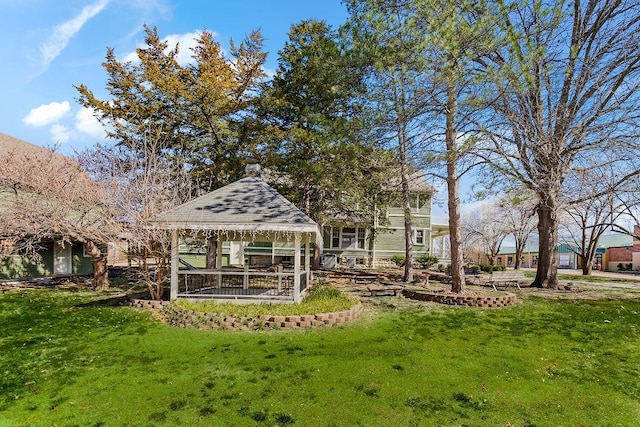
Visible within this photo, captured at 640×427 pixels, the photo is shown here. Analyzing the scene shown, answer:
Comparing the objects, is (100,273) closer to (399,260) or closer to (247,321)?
(247,321)

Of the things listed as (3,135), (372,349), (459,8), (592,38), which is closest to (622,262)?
(592,38)

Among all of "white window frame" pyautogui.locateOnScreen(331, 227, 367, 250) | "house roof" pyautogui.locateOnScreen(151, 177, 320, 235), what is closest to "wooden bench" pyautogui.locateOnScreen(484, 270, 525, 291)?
"house roof" pyautogui.locateOnScreen(151, 177, 320, 235)

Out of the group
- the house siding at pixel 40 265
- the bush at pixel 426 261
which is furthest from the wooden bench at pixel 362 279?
the house siding at pixel 40 265

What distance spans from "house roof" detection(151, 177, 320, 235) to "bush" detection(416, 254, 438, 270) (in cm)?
1739

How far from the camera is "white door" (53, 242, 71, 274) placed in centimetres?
2062

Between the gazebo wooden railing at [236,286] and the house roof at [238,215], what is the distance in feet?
4.83

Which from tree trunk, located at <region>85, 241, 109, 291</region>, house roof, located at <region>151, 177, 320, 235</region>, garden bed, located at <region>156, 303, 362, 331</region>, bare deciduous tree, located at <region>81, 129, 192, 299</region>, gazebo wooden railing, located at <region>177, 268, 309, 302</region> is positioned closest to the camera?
garden bed, located at <region>156, 303, 362, 331</region>

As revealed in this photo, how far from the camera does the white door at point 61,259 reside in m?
20.6

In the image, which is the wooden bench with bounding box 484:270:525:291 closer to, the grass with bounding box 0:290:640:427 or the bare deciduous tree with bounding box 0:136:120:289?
the grass with bounding box 0:290:640:427

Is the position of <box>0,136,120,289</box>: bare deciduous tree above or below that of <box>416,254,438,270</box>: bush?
above

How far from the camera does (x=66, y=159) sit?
1575 cm

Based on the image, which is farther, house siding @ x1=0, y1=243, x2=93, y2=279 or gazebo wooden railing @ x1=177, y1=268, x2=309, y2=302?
house siding @ x1=0, y1=243, x2=93, y2=279

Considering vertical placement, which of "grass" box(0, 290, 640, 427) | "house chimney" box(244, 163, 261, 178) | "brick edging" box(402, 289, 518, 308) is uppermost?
"house chimney" box(244, 163, 261, 178)

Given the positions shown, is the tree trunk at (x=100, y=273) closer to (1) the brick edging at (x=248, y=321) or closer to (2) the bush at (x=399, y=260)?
(1) the brick edging at (x=248, y=321)
